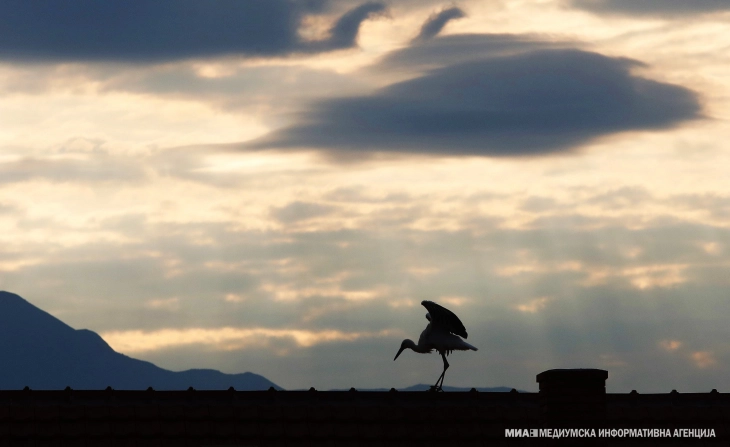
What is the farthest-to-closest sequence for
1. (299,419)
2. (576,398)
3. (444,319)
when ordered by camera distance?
(444,319), (299,419), (576,398)

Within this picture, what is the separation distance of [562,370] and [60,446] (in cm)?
1152

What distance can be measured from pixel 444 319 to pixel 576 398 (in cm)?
1084

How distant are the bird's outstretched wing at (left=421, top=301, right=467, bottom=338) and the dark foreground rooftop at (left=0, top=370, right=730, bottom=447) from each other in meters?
4.47

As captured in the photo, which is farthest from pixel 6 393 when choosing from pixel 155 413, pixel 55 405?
pixel 155 413

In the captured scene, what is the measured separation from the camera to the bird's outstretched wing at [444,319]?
3412 centimetres

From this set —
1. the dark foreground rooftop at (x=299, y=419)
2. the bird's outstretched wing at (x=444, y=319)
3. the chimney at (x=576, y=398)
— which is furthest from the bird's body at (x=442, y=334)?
the chimney at (x=576, y=398)

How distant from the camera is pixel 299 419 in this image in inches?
1129

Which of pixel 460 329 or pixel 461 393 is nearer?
pixel 461 393

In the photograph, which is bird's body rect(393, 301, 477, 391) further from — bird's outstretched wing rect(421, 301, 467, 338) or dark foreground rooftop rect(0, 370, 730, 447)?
dark foreground rooftop rect(0, 370, 730, 447)

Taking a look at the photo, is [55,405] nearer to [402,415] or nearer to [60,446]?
[60,446]

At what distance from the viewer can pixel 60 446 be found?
1107 inches

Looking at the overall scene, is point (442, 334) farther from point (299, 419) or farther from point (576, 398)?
point (576, 398)

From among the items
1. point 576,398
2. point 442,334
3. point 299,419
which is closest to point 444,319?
point 442,334

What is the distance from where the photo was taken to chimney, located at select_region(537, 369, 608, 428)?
2395 centimetres
